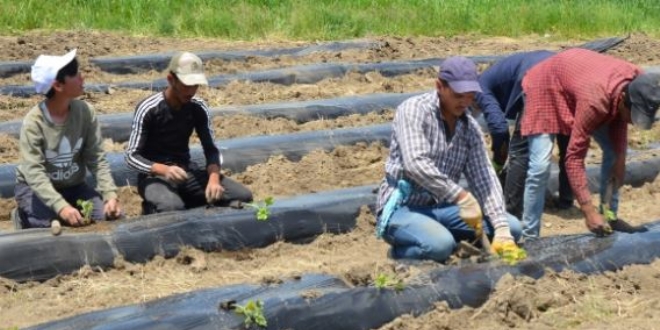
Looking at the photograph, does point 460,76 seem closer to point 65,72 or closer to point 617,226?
point 617,226

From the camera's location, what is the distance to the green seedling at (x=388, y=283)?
16.3 ft

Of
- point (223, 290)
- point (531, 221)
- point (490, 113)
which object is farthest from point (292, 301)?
point (490, 113)

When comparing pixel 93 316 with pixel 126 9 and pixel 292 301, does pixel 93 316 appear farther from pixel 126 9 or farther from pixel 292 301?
pixel 126 9

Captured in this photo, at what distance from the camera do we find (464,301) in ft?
16.9

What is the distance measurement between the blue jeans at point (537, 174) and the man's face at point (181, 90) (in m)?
1.97

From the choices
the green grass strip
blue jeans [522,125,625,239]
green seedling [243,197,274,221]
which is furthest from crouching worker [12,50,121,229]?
the green grass strip

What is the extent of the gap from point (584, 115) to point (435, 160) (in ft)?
3.07

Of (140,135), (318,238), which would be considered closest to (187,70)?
(140,135)

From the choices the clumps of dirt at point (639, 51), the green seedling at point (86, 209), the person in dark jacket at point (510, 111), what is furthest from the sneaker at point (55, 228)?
the clumps of dirt at point (639, 51)

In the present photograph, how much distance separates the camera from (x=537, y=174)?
6.31m

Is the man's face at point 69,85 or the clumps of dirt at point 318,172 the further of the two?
the clumps of dirt at point 318,172

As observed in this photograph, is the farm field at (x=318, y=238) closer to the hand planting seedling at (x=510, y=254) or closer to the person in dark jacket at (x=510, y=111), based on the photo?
the hand planting seedling at (x=510, y=254)

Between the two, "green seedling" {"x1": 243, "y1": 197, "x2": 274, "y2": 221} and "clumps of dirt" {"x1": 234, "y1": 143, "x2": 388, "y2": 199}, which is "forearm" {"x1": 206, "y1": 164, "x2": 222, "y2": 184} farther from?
"clumps of dirt" {"x1": 234, "y1": 143, "x2": 388, "y2": 199}

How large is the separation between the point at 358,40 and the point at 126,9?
3409 millimetres
